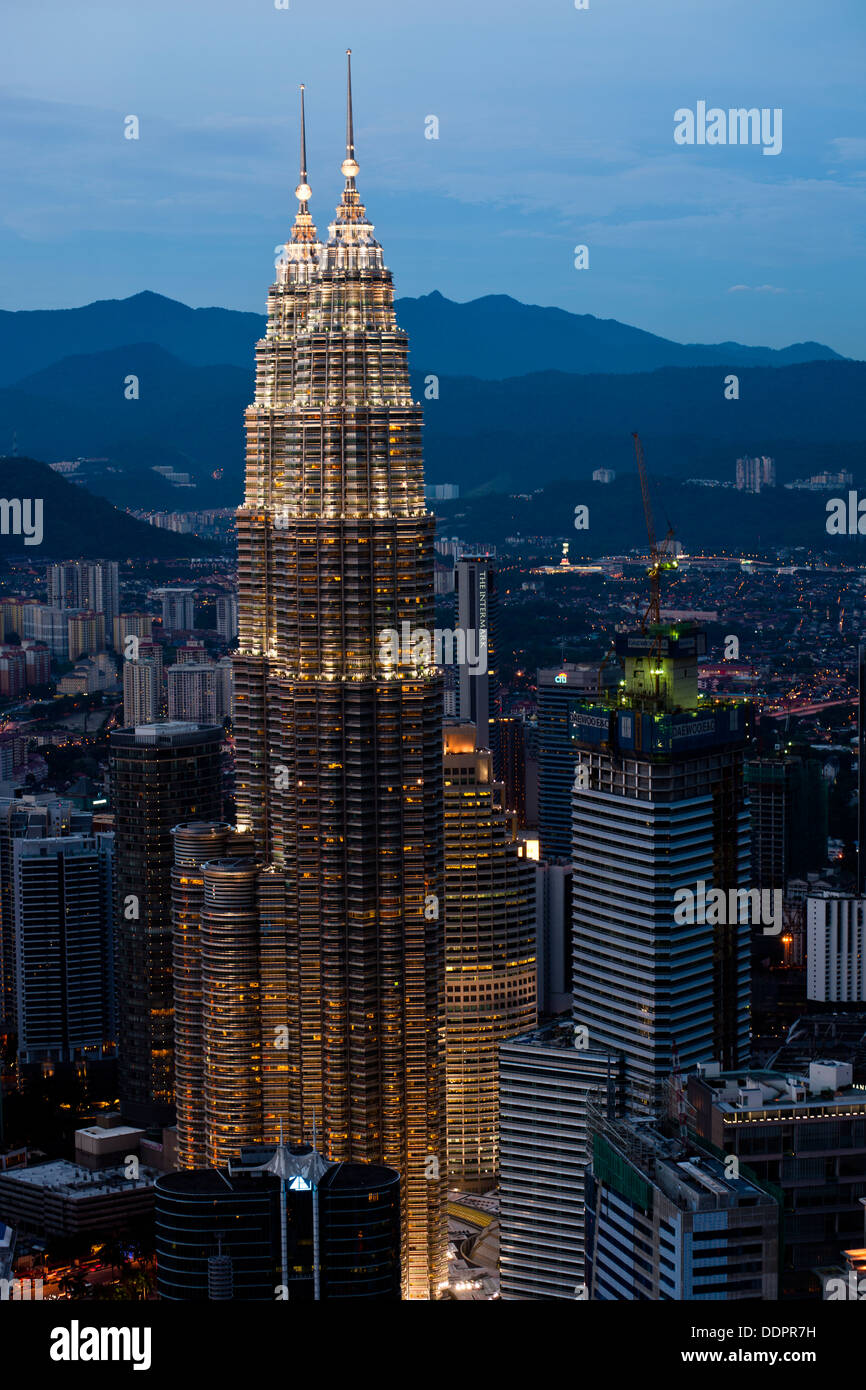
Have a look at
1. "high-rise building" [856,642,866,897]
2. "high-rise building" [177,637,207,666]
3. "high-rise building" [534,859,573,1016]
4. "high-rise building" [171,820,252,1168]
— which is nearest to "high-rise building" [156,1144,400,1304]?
"high-rise building" [171,820,252,1168]

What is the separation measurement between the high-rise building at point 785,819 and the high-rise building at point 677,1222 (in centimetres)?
3271

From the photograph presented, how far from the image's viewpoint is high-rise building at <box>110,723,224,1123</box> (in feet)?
128

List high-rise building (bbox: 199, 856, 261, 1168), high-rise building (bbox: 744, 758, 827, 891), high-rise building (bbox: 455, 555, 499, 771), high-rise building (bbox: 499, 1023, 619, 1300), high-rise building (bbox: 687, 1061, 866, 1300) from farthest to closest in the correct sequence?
high-rise building (bbox: 455, 555, 499, 771) < high-rise building (bbox: 744, 758, 827, 891) < high-rise building (bbox: 199, 856, 261, 1168) < high-rise building (bbox: 499, 1023, 619, 1300) < high-rise building (bbox: 687, 1061, 866, 1300)

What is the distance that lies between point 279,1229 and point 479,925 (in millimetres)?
15093

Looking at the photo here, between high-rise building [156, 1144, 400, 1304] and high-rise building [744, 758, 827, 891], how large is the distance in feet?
90.1

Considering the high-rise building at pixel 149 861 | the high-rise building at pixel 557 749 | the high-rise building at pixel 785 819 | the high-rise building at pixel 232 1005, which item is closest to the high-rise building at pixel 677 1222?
the high-rise building at pixel 232 1005

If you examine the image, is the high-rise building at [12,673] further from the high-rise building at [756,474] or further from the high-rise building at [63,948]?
the high-rise building at [63,948]

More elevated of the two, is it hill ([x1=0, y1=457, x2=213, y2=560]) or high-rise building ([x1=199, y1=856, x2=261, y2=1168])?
hill ([x1=0, y1=457, x2=213, y2=560])

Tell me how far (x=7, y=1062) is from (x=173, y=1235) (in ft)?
72.5

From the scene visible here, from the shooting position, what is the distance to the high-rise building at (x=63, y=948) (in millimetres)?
43531

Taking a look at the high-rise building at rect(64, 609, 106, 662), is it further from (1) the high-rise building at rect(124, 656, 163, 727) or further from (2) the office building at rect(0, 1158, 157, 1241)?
(2) the office building at rect(0, 1158, 157, 1241)

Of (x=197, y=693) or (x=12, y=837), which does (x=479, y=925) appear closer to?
(x=12, y=837)

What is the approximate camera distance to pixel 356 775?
30.5 m
